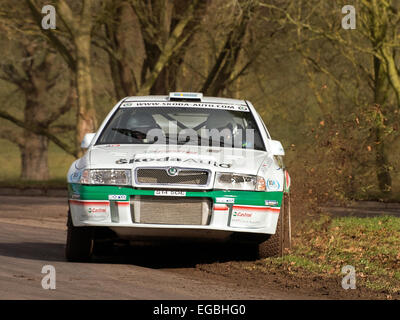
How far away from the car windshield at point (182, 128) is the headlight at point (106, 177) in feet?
3.25

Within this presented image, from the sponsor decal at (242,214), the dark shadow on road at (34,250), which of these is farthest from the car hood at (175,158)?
the dark shadow on road at (34,250)

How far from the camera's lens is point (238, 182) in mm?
9430

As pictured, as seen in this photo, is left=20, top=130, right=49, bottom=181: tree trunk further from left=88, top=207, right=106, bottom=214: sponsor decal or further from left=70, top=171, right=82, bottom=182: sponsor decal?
left=88, top=207, right=106, bottom=214: sponsor decal

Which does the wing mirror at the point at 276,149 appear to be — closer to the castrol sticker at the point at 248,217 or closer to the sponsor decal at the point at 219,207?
the castrol sticker at the point at 248,217

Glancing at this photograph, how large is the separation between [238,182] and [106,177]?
51.8 inches

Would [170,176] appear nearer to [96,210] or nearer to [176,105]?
[96,210]

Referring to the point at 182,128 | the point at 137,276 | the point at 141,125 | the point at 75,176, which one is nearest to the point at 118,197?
the point at 75,176

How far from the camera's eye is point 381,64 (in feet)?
83.7

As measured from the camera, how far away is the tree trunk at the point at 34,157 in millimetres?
42844

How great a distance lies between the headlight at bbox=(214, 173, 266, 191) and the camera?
9344mm

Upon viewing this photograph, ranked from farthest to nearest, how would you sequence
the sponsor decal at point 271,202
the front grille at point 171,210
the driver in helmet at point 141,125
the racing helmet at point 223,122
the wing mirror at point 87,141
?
the racing helmet at point 223,122, the driver in helmet at point 141,125, the wing mirror at point 87,141, the sponsor decal at point 271,202, the front grille at point 171,210

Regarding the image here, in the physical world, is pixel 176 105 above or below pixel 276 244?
above

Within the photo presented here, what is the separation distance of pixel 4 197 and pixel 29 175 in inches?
734

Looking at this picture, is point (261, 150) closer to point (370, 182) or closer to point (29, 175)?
point (370, 182)
